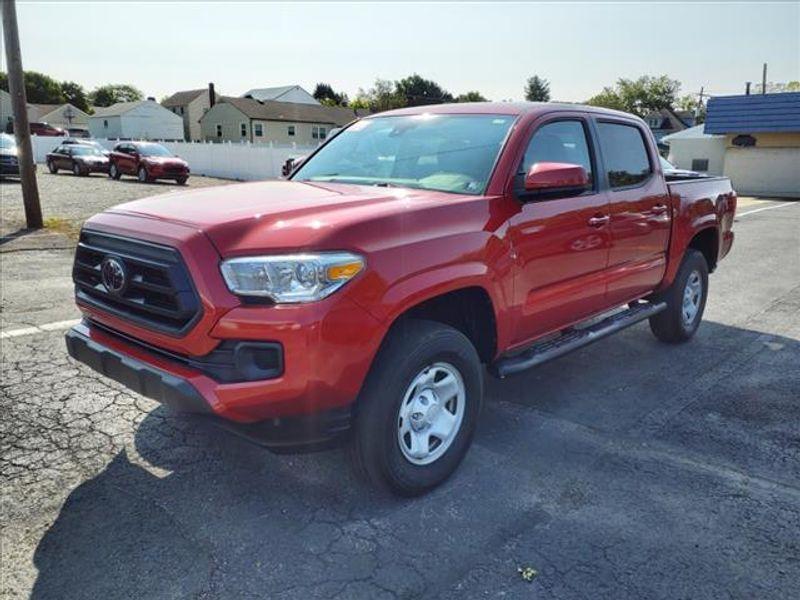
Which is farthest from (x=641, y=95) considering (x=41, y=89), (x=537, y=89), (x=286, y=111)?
(x=41, y=89)

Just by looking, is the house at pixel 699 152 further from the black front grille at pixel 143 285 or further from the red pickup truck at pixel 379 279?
the black front grille at pixel 143 285

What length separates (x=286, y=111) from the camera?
193ft

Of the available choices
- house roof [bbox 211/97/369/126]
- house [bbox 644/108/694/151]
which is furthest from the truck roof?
house [bbox 644/108/694/151]

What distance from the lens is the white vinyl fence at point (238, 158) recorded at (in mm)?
29375

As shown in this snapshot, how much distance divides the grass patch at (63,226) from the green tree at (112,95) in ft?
352

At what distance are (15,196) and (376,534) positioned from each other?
1847 cm

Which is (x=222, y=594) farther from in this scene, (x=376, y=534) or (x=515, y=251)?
(x=515, y=251)

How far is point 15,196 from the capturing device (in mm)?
17844

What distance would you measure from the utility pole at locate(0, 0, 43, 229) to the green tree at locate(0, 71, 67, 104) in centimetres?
8895

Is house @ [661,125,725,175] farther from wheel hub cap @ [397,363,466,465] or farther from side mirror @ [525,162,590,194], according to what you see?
wheel hub cap @ [397,363,466,465]

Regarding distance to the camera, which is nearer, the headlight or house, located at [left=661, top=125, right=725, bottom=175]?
the headlight

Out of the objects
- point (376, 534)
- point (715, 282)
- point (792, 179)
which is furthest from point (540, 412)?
point (792, 179)

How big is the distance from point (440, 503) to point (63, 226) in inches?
461

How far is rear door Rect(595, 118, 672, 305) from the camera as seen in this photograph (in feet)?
15.3
